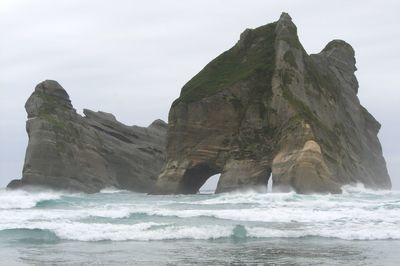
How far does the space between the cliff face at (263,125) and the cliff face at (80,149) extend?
620 inches

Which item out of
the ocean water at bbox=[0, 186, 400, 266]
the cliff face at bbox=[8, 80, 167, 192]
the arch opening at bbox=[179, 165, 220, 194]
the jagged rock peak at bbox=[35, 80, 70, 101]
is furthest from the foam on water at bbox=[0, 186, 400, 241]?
the jagged rock peak at bbox=[35, 80, 70, 101]

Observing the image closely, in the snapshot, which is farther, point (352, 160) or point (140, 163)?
point (140, 163)

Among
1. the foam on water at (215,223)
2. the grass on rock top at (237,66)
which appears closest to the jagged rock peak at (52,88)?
the grass on rock top at (237,66)

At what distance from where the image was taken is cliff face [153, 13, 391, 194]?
50.2 m

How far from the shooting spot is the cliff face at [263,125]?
165ft

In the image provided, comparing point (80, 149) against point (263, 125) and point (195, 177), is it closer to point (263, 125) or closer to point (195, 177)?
point (195, 177)

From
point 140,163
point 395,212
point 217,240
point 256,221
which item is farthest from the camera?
point 140,163

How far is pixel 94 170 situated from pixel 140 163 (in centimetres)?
813

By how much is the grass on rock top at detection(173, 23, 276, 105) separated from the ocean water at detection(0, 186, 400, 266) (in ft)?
98.6

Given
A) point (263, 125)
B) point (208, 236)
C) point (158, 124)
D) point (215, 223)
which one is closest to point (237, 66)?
point (263, 125)

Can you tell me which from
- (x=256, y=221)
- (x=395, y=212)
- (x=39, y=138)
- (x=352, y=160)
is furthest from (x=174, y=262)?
(x=39, y=138)

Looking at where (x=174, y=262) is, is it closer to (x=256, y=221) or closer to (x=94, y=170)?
(x=256, y=221)

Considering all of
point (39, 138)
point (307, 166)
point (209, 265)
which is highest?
point (39, 138)

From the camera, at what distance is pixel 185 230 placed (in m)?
22.7
